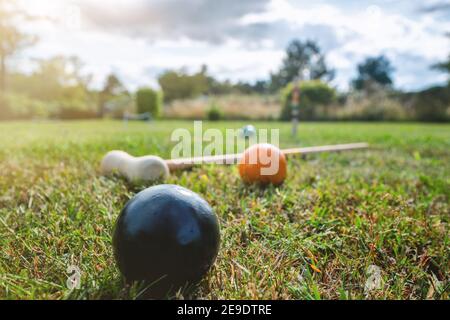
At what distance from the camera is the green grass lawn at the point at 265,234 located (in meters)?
1.30

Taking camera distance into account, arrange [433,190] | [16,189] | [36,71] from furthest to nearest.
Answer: [36,71] → [433,190] → [16,189]

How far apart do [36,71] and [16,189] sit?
40.2 meters

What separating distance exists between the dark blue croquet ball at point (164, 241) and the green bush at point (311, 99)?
18301mm

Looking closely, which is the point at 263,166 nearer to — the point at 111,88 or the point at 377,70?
the point at 111,88

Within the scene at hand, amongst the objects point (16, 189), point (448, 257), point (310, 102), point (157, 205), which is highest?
point (310, 102)

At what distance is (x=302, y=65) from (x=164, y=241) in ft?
166

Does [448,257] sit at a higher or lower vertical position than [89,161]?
lower

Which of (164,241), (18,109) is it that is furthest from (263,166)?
(18,109)

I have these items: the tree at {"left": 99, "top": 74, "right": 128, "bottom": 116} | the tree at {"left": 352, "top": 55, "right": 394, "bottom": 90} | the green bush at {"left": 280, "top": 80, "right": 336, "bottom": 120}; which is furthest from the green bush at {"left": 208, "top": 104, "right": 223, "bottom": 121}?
the tree at {"left": 352, "top": 55, "right": 394, "bottom": 90}

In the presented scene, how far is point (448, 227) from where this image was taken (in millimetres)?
1964

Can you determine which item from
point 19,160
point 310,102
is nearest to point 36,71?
point 310,102

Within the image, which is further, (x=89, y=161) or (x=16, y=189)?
(x=89, y=161)
